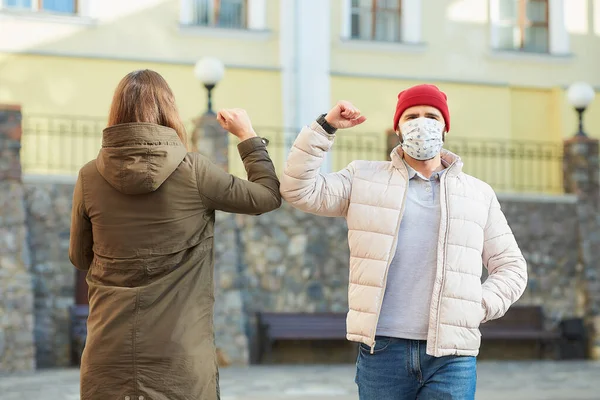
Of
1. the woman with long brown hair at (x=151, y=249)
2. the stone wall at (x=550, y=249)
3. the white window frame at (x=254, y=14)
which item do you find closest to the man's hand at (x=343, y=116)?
the woman with long brown hair at (x=151, y=249)

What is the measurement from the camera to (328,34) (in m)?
18.1

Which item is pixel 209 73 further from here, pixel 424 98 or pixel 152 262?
pixel 152 262

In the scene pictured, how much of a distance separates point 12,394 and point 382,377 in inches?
274

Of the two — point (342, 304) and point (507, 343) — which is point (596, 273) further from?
point (342, 304)

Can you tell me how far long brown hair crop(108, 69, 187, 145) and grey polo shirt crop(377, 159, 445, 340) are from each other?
36.6 inches

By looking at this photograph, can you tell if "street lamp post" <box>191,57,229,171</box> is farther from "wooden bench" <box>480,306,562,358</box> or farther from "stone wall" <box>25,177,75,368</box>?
"wooden bench" <box>480,306,562,358</box>

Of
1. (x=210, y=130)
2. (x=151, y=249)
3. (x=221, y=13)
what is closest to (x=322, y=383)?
(x=210, y=130)

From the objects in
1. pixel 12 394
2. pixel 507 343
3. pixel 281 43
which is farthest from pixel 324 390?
pixel 281 43

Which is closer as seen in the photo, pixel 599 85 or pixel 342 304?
pixel 342 304

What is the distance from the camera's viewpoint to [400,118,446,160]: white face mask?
4.12 meters

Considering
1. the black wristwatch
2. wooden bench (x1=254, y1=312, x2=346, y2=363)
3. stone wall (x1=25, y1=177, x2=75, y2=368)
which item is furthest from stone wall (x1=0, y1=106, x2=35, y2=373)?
the black wristwatch

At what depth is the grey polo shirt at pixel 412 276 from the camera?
13.1 feet

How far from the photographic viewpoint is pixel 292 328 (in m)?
14.0

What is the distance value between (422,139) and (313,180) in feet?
1.39
